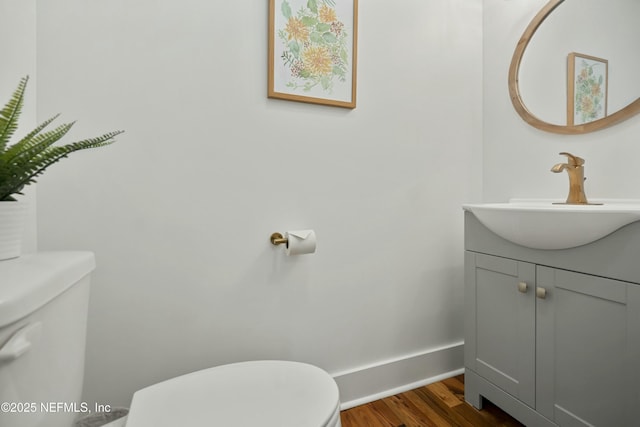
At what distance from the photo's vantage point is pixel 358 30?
1.36 meters

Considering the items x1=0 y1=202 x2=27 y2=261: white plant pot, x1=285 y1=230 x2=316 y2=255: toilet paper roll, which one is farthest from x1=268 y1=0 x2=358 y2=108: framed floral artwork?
x1=0 y1=202 x2=27 y2=261: white plant pot

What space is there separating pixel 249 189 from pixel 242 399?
0.68 m

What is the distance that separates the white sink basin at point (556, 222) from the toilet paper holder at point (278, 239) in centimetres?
71

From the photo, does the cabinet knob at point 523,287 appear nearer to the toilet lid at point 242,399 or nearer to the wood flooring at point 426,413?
the wood flooring at point 426,413

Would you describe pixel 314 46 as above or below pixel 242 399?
above

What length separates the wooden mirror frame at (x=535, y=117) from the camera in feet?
3.84

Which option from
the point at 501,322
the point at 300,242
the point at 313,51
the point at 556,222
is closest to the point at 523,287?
the point at 501,322

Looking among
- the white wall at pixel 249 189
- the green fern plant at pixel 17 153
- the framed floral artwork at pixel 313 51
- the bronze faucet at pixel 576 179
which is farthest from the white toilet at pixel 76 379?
the bronze faucet at pixel 576 179

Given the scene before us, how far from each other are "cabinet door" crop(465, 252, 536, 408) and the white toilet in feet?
2.42

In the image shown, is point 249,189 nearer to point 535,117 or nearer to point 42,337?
point 42,337

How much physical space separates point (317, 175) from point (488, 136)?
0.97 metres

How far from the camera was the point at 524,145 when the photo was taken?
1.50 m

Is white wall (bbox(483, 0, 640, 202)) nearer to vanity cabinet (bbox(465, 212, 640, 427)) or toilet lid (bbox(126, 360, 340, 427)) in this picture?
vanity cabinet (bbox(465, 212, 640, 427))

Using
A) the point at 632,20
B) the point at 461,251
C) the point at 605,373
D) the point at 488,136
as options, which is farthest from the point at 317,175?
the point at 632,20
